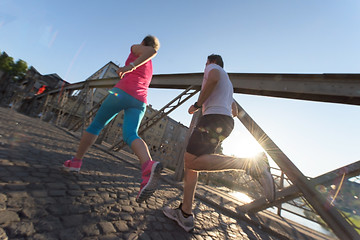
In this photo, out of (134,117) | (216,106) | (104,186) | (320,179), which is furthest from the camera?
(320,179)

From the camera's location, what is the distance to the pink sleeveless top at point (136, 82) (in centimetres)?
196

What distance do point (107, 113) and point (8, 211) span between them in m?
1.23

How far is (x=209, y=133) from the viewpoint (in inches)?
64.4

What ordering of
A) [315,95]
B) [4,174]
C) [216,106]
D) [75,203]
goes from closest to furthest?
[75,203] < [4,174] < [216,106] < [315,95]

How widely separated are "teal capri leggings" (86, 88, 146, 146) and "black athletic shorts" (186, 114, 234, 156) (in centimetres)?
68

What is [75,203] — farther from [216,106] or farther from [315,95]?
[315,95]

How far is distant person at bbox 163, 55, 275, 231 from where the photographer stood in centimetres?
159

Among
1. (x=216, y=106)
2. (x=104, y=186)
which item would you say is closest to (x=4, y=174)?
(x=104, y=186)

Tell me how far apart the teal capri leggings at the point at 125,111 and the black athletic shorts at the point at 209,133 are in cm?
68

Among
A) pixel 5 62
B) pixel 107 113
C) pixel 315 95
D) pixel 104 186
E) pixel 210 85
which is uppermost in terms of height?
pixel 5 62

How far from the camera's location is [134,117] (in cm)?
187

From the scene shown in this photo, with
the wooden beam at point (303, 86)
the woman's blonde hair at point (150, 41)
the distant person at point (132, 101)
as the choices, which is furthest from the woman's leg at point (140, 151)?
the wooden beam at point (303, 86)

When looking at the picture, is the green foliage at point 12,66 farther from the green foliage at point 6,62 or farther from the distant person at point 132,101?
the distant person at point 132,101

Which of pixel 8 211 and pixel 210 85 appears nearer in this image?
pixel 8 211
